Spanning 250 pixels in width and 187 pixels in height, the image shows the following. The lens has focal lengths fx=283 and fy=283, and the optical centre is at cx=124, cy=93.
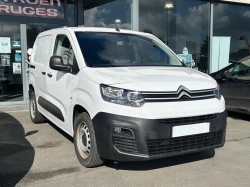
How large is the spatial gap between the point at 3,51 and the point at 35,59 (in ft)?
9.21

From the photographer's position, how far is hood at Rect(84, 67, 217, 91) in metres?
3.21

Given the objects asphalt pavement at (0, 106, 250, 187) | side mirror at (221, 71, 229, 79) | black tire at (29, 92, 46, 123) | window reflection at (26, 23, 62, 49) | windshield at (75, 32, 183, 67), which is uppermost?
window reflection at (26, 23, 62, 49)

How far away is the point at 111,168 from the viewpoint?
3.69m

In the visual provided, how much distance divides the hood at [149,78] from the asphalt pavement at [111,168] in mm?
1088

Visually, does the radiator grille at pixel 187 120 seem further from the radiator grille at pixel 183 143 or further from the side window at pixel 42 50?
the side window at pixel 42 50

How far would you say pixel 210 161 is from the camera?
395 cm

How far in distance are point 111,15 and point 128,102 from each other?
6883 millimetres

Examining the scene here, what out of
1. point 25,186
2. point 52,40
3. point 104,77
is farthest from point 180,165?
point 52,40

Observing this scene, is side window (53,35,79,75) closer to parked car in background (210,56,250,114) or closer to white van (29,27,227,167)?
white van (29,27,227,167)

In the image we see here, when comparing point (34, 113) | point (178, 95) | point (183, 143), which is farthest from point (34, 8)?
point (183, 143)

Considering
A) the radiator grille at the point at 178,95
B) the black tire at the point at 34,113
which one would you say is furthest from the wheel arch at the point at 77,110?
the black tire at the point at 34,113

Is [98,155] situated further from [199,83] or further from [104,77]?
[199,83]

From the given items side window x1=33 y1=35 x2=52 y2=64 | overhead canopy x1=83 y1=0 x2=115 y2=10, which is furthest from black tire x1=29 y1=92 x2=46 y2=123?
overhead canopy x1=83 y1=0 x2=115 y2=10

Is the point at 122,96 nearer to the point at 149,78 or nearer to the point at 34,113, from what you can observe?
the point at 149,78
